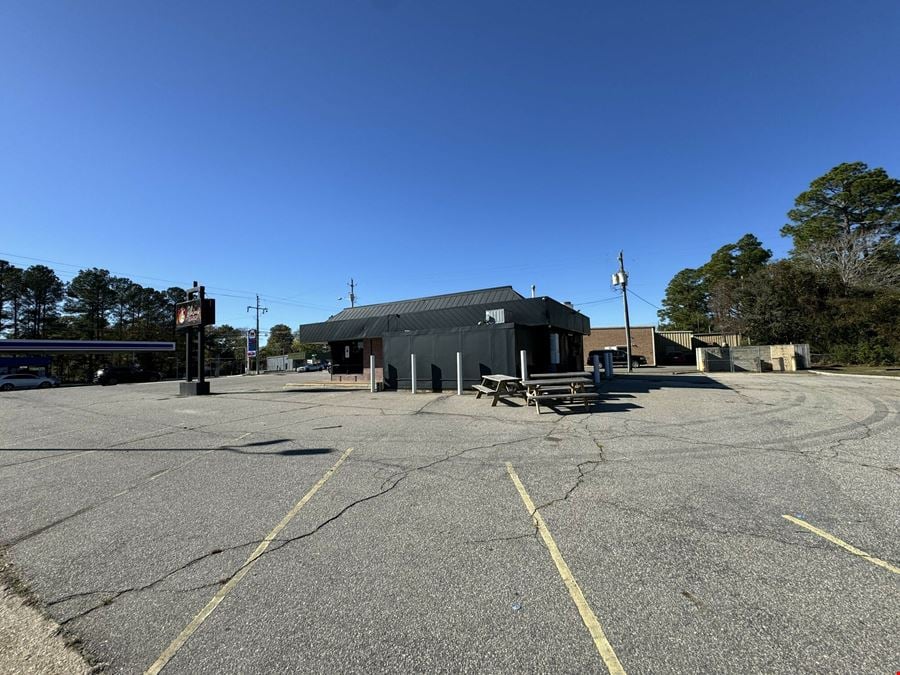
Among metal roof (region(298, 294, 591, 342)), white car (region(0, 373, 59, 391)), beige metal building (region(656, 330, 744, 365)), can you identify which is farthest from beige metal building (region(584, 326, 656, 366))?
white car (region(0, 373, 59, 391))

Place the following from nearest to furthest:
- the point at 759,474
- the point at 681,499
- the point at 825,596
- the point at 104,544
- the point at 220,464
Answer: the point at 825,596 < the point at 104,544 < the point at 681,499 < the point at 759,474 < the point at 220,464

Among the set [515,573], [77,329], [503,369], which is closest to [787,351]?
[503,369]

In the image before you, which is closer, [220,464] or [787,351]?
[220,464]

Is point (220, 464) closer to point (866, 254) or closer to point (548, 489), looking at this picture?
point (548, 489)

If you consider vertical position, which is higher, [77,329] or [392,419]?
[77,329]

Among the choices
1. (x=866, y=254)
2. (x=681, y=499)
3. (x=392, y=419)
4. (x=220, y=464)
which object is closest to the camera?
(x=681, y=499)

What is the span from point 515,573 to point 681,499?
2642 mm

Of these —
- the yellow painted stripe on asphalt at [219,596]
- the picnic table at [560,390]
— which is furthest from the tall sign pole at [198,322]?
the yellow painted stripe on asphalt at [219,596]

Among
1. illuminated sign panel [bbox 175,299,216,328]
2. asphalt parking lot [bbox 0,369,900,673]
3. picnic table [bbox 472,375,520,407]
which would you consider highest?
illuminated sign panel [bbox 175,299,216,328]

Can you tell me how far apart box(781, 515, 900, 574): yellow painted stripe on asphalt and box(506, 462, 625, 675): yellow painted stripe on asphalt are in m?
2.43

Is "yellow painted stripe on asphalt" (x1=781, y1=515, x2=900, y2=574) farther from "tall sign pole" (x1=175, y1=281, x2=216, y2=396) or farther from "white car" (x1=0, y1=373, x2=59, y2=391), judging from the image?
"white car" (x1=0, y1=373, x2=59, y2=391)

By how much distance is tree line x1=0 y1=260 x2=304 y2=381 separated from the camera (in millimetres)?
51344

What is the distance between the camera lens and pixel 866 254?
33.3 meters

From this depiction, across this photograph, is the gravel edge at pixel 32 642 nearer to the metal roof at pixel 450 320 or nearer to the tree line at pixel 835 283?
the metal roof at pixel 450 320
